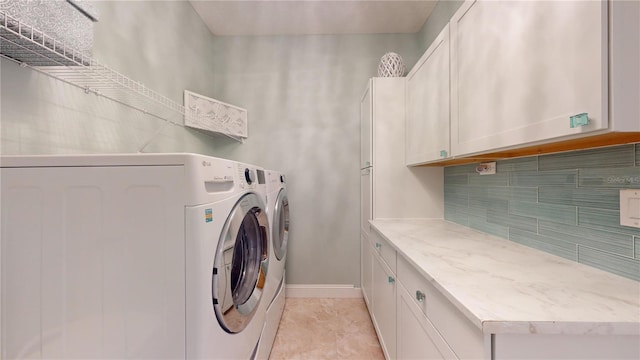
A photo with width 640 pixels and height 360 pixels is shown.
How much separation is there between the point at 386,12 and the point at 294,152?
1.47 m

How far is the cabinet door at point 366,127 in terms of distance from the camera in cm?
216

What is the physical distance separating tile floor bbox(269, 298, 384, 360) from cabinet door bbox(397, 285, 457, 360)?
2.11 ft

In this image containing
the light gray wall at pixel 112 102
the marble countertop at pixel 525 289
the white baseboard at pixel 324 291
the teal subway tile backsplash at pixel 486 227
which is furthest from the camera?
the white baseboard at pixel 324 291

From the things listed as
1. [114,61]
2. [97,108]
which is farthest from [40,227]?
[114,61]

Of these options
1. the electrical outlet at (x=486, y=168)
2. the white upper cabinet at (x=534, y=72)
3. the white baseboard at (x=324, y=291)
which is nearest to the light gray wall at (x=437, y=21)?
the white upper cabinet at (x=534, y=72)

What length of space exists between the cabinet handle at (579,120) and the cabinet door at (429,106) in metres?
0.69

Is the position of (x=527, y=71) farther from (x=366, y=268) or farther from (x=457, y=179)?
(x=366, y=268)

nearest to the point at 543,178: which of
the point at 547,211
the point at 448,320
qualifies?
the point at 547,211

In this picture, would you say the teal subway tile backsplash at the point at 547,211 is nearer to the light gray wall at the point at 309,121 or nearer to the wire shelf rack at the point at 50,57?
the light gray wall at the point at 309,121

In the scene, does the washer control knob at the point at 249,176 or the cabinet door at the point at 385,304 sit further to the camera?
the cabinet door at the point at 385,304

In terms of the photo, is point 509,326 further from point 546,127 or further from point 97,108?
point 97,108

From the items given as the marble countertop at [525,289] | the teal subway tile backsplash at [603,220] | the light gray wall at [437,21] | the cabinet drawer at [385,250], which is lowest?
the cabinet drawer at [385,250]

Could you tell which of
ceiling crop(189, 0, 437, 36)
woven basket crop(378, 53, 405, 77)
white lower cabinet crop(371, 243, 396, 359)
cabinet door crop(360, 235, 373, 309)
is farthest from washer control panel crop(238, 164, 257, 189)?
ceiling crop(189, 0, 437, 36)

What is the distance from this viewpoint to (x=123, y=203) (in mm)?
789
